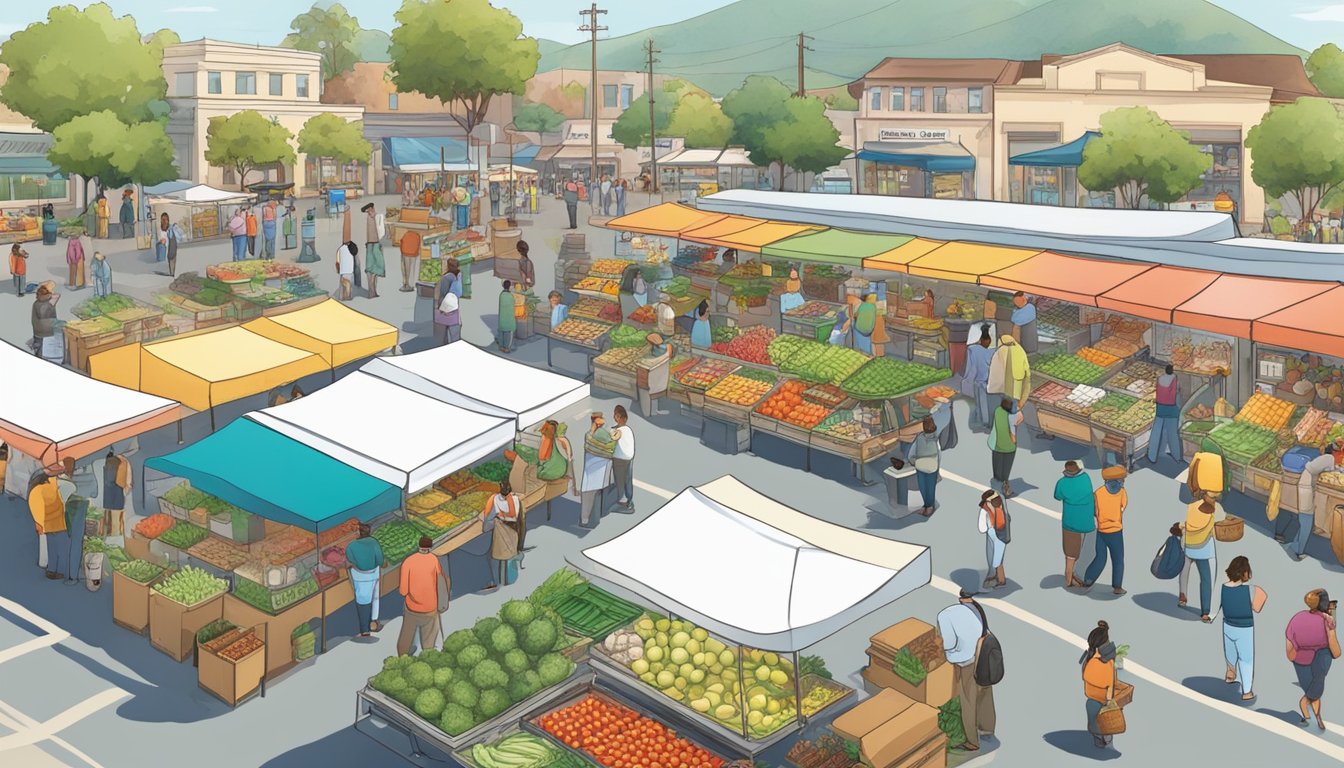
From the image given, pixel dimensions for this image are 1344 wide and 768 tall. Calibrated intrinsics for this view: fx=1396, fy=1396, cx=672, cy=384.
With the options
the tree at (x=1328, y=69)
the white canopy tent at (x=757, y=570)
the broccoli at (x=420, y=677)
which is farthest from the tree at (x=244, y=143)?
the tree at (x=1328, y=69)

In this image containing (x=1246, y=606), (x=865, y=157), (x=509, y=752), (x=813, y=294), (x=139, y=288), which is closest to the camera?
(x=509, y=752)

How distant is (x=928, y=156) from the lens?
5772 cm

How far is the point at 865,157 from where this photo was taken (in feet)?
195

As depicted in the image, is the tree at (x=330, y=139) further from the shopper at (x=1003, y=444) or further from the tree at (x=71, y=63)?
the shopper at (x=1003, y=444)

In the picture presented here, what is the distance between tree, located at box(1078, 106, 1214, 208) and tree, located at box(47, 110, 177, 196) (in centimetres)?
2702

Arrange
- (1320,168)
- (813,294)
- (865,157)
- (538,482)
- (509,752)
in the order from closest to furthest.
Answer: (509,752), (538,482), (813,294), (1320,168), (865,157)

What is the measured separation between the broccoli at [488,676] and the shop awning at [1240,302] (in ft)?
39.6

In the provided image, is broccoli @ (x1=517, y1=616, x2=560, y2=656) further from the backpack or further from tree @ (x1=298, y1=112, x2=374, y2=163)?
tree @ (x1=298, y1=112, x2=374, y2=163)

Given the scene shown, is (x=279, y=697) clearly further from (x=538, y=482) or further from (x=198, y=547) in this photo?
(x=538, y=482)

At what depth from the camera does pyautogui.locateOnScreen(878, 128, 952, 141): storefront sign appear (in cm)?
5978

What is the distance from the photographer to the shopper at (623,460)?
18.0 m

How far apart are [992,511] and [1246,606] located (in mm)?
3008

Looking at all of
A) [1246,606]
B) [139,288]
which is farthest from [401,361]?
[139,288]

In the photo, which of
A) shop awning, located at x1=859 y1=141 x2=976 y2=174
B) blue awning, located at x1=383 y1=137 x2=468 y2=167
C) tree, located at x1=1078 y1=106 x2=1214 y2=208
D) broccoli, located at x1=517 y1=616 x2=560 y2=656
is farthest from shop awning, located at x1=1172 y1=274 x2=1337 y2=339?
blue awning, located at x1=383 y1=137 x2=468 y2=167
